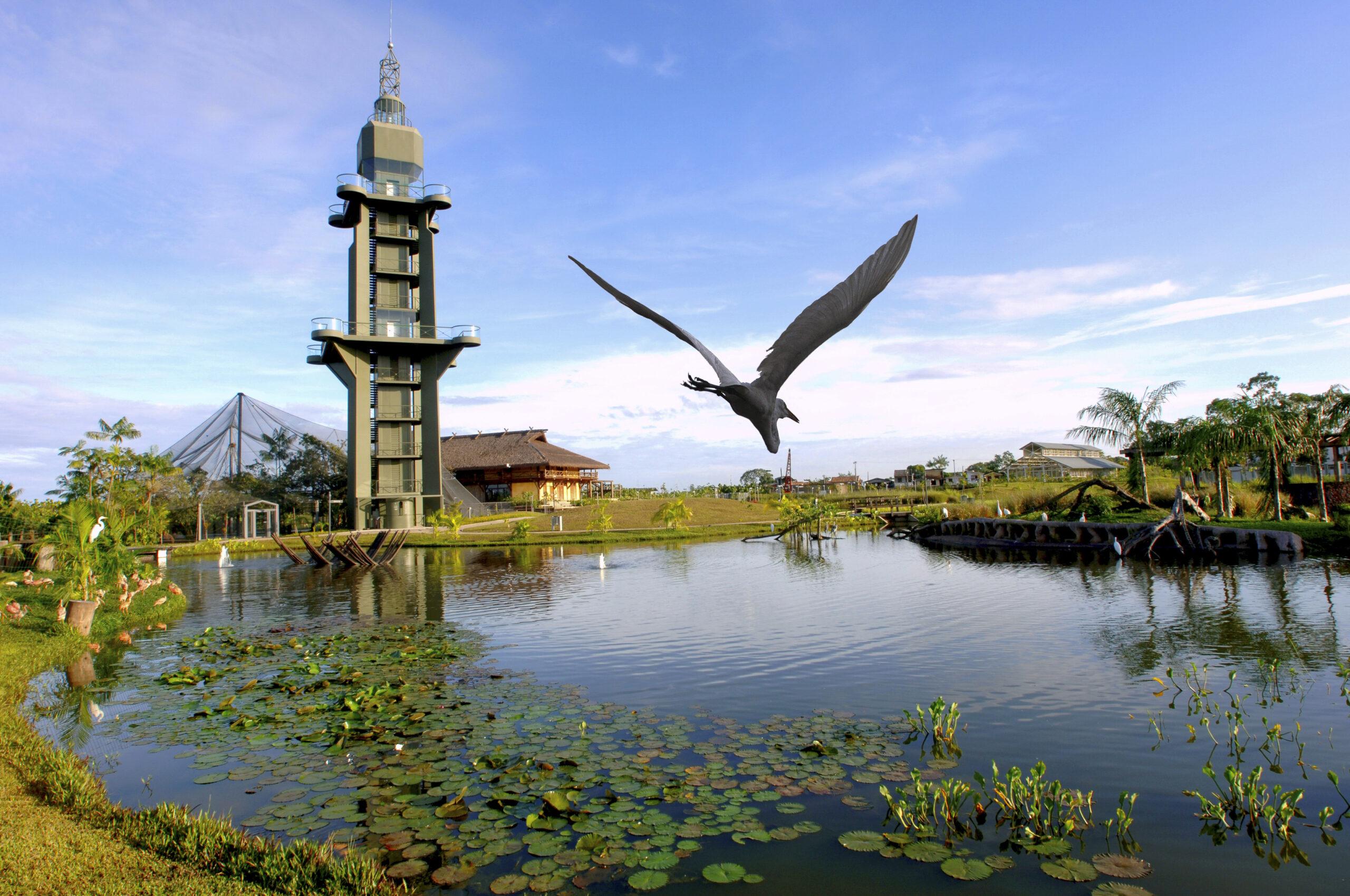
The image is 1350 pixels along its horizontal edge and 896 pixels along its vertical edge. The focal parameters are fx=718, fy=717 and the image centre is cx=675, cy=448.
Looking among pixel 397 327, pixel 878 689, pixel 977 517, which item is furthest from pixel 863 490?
pixel 878 689

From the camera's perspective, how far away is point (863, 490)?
67.0 m

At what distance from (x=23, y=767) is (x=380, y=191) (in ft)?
125

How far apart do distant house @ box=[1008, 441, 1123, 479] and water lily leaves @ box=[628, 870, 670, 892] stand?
54.5 metres

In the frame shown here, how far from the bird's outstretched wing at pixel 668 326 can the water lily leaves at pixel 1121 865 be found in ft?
15.2

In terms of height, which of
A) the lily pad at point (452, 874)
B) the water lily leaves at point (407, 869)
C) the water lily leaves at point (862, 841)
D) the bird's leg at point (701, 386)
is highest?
the bird's leg at point (701, 386)

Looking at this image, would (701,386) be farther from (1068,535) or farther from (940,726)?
(1068,535)

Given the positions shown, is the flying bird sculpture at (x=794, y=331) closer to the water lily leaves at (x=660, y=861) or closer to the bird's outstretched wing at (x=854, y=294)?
the bird's outstretched wing at (x=854, y=294)

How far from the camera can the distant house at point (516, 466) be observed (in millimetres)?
49031

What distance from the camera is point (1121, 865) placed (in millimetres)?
4840

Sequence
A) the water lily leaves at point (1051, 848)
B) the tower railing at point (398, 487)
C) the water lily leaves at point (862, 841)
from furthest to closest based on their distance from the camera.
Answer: the tower railing at point (398, 487)
the water lily leaves at point (862, 841)
the water lily leaves at point (1051, 848)

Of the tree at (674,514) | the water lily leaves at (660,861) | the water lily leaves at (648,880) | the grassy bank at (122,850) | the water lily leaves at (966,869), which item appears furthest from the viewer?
the tree at (674,514)

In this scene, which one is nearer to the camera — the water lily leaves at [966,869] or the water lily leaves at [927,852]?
the water lily leaves at [966,869]

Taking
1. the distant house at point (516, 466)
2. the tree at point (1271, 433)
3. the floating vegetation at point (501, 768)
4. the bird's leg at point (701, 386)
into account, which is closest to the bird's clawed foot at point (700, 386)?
the bird's leg at point (701, 386)

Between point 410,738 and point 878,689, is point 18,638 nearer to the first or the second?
point 410,738
